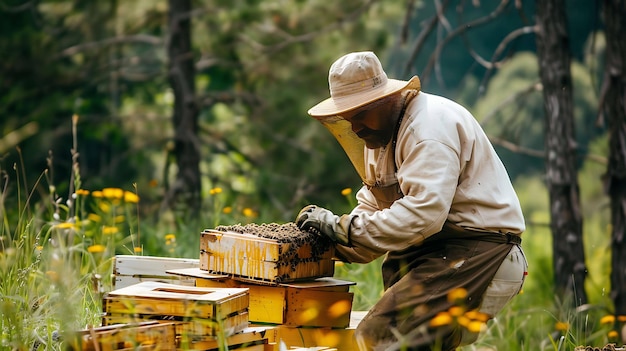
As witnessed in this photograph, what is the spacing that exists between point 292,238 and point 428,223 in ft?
2.08

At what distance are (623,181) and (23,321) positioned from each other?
16.7 feet

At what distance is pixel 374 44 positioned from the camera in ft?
40.0

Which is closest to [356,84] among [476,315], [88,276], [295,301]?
[295,301]

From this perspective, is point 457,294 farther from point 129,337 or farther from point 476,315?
point 129,337

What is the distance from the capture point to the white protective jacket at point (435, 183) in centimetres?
400

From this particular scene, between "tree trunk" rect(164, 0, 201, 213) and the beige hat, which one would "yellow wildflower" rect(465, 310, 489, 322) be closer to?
the beige hat

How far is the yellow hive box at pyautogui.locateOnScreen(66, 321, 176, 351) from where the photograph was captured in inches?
135

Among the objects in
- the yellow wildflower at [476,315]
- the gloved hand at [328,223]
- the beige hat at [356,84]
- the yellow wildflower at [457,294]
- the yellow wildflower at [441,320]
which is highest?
the beige hat at [356,84]

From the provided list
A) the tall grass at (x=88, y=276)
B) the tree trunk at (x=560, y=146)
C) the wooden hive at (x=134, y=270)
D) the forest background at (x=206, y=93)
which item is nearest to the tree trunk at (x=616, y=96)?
the tree trunk at (x=560, y=146)

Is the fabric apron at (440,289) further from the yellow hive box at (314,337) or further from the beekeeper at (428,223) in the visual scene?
the yellow hive box at (314,337)

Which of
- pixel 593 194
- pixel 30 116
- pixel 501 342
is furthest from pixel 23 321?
pixel 593 194

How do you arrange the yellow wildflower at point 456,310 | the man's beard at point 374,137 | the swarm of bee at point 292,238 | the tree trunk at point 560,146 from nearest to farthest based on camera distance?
the yellow wildflower at point 456,310 < the swarm of bee at point 292,238 < the man's beard at point 374,137 < the tree trunk at point 560,146

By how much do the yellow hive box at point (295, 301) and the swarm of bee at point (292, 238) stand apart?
0.12 metres

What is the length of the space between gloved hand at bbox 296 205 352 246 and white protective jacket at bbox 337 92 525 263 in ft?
0.11
